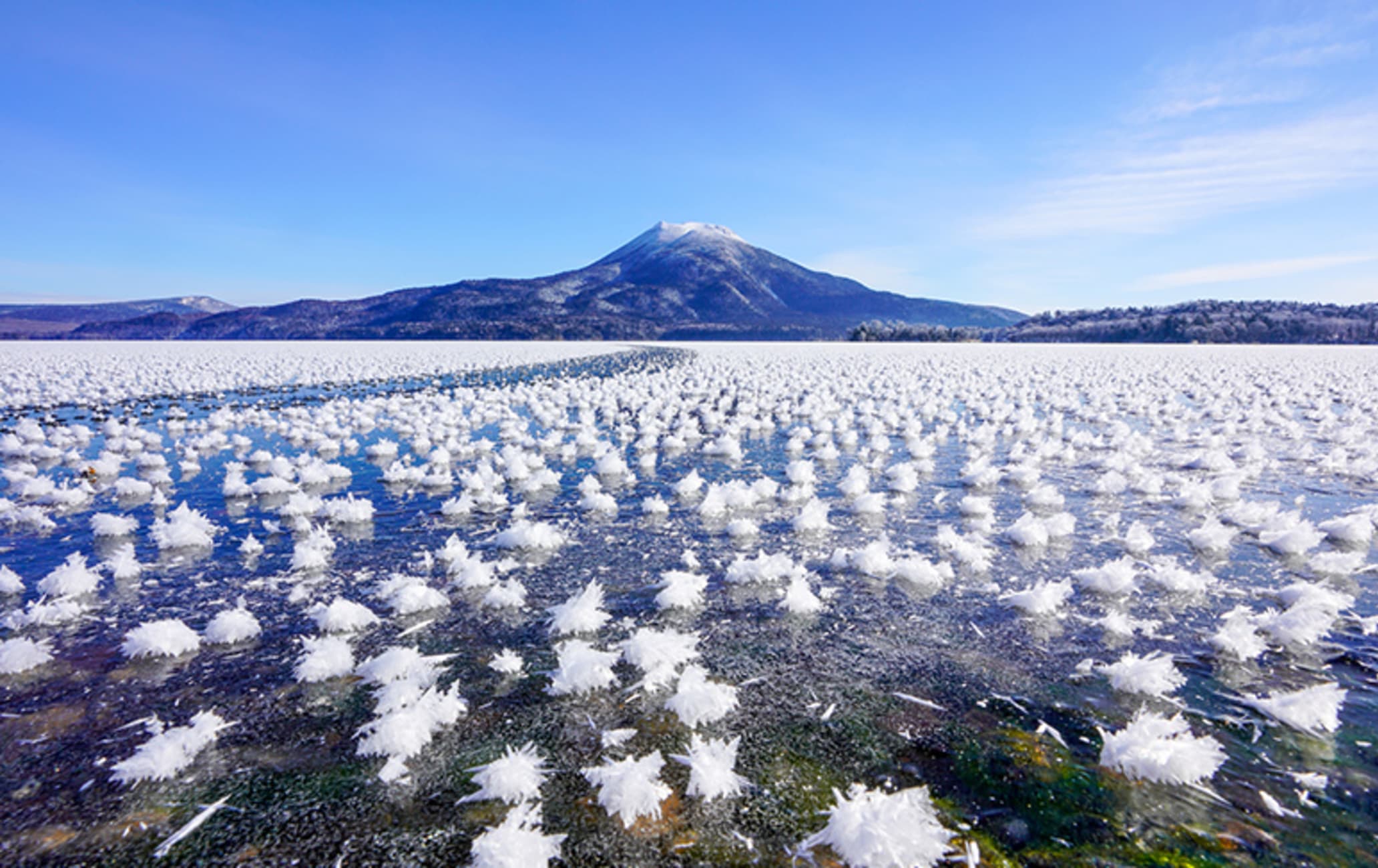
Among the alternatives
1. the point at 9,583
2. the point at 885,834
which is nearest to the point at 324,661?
the point at 885,834

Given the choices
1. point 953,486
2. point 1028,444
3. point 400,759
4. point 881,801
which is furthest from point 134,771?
point 1028,444

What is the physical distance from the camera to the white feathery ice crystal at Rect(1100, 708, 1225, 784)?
4.02m

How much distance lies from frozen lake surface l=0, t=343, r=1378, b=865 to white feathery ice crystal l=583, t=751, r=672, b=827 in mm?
18

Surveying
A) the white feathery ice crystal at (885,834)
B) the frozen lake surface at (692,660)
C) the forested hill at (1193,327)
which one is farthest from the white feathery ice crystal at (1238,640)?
the forested hill at (1193,327)

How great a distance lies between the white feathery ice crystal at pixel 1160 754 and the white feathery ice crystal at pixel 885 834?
4.71 feet

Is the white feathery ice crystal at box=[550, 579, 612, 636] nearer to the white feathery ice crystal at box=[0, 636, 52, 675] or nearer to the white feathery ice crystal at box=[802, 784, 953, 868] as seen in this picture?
the white feathery ice crystal at box=[802, 784, 953, 868]

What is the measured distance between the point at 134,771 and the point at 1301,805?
7334mm

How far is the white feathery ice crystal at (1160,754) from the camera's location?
4016 millimetres

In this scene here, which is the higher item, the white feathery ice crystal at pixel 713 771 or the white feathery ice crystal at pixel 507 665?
the white feathery ice crystal at pixel 713 771

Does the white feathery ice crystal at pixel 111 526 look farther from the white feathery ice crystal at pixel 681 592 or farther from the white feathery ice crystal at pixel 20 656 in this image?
the white feathery ice crystal at pixel 681 592

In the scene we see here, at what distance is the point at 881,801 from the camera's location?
141 inches

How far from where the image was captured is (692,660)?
5625 millimetres

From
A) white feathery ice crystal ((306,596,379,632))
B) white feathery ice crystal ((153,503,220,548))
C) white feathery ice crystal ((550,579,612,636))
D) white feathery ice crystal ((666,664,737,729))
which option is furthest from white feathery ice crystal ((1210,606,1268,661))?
white feathery ice crystal ((153,503,220,548))

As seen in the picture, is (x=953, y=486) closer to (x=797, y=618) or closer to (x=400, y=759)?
(x=797, y=618)
